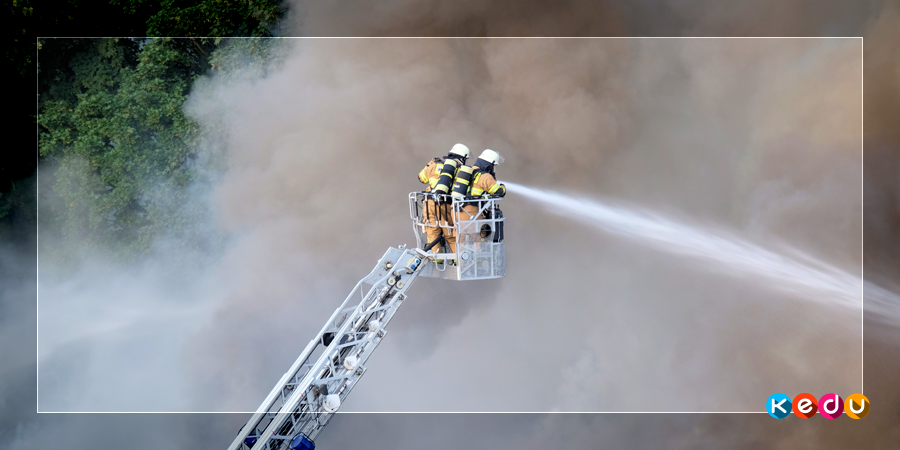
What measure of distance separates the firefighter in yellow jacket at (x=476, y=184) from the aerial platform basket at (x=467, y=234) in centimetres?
1

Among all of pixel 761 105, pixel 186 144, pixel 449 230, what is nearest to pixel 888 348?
pixel 761 105

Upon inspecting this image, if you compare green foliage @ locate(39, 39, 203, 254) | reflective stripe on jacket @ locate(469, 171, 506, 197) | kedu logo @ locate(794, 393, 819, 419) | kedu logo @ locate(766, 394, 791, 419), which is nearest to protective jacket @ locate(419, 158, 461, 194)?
reflective stripe on jacket @ locate(469, 171, 506, 197)

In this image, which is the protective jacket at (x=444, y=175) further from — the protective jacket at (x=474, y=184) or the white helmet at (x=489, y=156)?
the white helmet at (x=489, y=156)

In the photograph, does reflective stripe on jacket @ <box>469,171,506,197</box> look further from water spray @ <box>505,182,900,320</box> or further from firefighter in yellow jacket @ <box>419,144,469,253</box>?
water spray @ <box>505,182,900,320</box>

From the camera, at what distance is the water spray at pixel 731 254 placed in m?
11.3

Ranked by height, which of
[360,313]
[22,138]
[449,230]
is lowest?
[360,313]

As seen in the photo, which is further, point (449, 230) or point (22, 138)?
point (22, 138)

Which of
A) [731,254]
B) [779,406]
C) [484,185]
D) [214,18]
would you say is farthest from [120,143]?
[779,406]

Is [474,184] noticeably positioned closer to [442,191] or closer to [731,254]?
[442,191]

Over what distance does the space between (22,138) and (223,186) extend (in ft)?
14.4

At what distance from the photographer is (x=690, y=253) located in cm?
1202

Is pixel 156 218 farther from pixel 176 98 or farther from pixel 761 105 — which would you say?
pixel 761 105

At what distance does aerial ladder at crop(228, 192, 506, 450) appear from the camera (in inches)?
324

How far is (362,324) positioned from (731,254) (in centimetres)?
664
